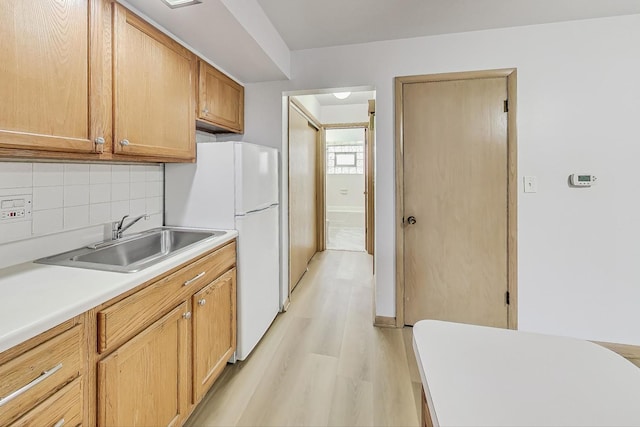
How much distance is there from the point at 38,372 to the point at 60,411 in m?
0.15

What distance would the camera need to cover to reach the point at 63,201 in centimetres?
144

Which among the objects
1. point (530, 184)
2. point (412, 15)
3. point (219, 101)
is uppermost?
point (412, 15)

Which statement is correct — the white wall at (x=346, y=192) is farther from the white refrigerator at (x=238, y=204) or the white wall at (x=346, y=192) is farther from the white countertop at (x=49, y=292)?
the white countertop at (x=49, y=292)

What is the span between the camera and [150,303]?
1204 millimetres

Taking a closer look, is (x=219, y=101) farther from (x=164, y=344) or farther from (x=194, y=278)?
(x=164, y=344)

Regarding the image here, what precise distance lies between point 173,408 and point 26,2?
163 centimetres

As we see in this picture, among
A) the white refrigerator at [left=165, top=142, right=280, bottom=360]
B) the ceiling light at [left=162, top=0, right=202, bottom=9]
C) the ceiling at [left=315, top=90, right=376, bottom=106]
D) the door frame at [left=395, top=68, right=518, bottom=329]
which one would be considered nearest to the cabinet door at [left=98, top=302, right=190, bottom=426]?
the white refrigerator at [left=165, top=142, right=280, bottom=360]

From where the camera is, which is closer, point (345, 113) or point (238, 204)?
point (238, 204)

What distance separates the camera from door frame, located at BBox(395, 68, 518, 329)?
2.23 meters

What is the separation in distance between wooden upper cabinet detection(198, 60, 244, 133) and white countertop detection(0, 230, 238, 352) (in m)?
1.18

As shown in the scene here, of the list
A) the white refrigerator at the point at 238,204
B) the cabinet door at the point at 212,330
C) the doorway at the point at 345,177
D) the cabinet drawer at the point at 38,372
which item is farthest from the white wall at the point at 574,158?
the doorway at the point at 345,177

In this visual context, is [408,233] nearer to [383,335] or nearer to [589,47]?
[383,335]

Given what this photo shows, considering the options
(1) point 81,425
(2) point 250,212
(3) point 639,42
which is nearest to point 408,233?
(2) point 250,212

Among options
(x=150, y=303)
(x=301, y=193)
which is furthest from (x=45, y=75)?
(x=301, y=193)
